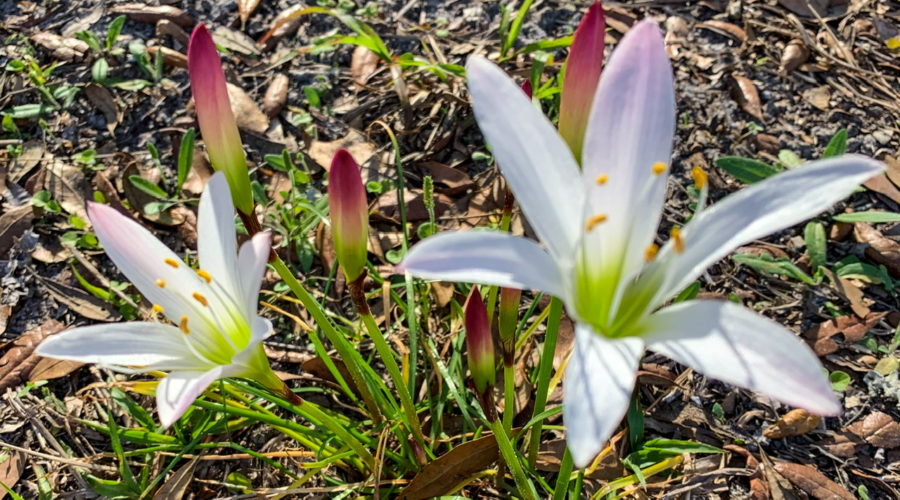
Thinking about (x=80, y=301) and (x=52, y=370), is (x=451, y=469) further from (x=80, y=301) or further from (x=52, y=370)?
(x=80, y=301)

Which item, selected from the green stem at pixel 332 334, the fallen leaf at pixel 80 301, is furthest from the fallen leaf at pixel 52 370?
the green stem at pixel 332 334

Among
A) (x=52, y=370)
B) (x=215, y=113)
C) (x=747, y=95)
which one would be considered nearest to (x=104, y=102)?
(x=52, y=370)

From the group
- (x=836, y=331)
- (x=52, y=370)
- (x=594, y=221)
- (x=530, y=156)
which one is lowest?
(x=836, y=331)

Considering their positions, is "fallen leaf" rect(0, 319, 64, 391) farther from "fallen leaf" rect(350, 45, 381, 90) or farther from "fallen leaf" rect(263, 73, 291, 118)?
"fallen leaf" rect(350, 45, 381, 90)

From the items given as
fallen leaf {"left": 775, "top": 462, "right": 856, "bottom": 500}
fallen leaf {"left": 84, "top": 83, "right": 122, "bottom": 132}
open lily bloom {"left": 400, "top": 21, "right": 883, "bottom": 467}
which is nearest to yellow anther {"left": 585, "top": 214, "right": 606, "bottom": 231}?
open lily bloom {"left": 400, "top": 21, "right": 883, "bottom": 467}

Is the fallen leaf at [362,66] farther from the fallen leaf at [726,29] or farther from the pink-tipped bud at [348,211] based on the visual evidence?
the pink-tipped bud at [348,211]

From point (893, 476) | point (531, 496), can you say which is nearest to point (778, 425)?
point (893, 476)
